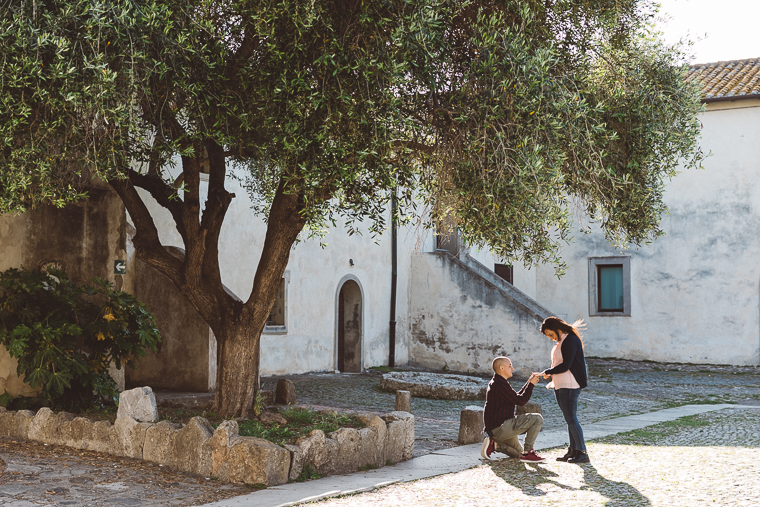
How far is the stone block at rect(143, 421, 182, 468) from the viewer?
735 centimetres

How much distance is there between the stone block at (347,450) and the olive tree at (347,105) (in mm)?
2317

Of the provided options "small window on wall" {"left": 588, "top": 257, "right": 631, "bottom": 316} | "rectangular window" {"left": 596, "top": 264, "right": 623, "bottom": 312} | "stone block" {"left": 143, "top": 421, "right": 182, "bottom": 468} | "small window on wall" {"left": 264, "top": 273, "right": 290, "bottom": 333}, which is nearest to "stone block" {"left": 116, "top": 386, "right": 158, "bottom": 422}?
Answer: "stone block" {"left": 143, "top": 421, "right": 182, "bottom": 468}

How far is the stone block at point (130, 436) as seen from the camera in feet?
25.1

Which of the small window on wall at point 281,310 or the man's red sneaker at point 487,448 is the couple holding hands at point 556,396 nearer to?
the man's red sneaker at point 487,448

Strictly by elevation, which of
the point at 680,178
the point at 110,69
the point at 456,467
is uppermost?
the point at 680,178

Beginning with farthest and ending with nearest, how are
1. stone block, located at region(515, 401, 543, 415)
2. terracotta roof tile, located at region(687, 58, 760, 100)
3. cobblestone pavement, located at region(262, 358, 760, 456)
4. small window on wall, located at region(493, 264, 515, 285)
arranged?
small window on wall, located at region(493, 264, 515, 285)
terracotta roof tile, located at region(687, 58, 760, 100)
cobblestone pavement, located at region(262, 358, 760, 456)
stone block, located at region(515, 401, 543, 415)

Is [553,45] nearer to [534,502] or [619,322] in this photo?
[534,502]

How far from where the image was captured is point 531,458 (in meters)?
7.87

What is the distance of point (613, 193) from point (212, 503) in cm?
522

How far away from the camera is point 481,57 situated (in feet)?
25.0

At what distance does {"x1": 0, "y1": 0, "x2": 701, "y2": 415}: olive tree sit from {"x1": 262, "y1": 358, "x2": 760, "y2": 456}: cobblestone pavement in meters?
3.13

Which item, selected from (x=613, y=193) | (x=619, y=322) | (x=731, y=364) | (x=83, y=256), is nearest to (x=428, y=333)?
(x=619, y=322)

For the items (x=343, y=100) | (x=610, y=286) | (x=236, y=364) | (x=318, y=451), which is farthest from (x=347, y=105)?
(x=610, y=286)

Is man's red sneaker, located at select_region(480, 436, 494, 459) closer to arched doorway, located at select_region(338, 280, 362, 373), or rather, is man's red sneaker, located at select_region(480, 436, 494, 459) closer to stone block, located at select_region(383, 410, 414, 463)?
stone block, located at select_region(383, 410, 414, 463)
